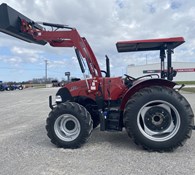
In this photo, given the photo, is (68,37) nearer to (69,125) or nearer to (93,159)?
(69,125)

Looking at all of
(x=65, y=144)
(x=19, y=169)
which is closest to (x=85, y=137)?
(x=65, y=144)

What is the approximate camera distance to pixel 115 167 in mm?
4047

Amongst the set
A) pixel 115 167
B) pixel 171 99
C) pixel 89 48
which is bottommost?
pixel 115 167

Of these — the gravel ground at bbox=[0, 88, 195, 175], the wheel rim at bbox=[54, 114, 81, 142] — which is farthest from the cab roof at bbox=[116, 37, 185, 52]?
the gravel ground at bbox=[0, 88, 195, 175]

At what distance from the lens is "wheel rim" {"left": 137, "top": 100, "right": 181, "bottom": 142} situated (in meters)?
4.90

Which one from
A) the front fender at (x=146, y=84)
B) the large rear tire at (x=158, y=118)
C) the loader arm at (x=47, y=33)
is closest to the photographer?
the large rear tire at (x=158, y=118)

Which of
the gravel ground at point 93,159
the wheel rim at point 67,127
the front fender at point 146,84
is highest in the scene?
the front fender at point 146,84

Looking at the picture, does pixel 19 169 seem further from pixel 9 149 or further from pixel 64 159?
pixel 9 149

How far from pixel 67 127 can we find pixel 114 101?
4.29 ft

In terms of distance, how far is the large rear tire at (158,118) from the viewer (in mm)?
4777

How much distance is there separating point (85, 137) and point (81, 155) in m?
0.50

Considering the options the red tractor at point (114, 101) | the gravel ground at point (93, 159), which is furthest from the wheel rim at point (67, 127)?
the gravel ground at point (93, 159)

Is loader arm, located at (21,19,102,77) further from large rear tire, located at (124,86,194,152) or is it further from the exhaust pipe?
large rear tire, located at (124,86,194,152)

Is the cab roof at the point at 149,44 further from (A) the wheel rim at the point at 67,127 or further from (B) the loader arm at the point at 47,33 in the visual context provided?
(A) the wheel rim at the point at 67,127
